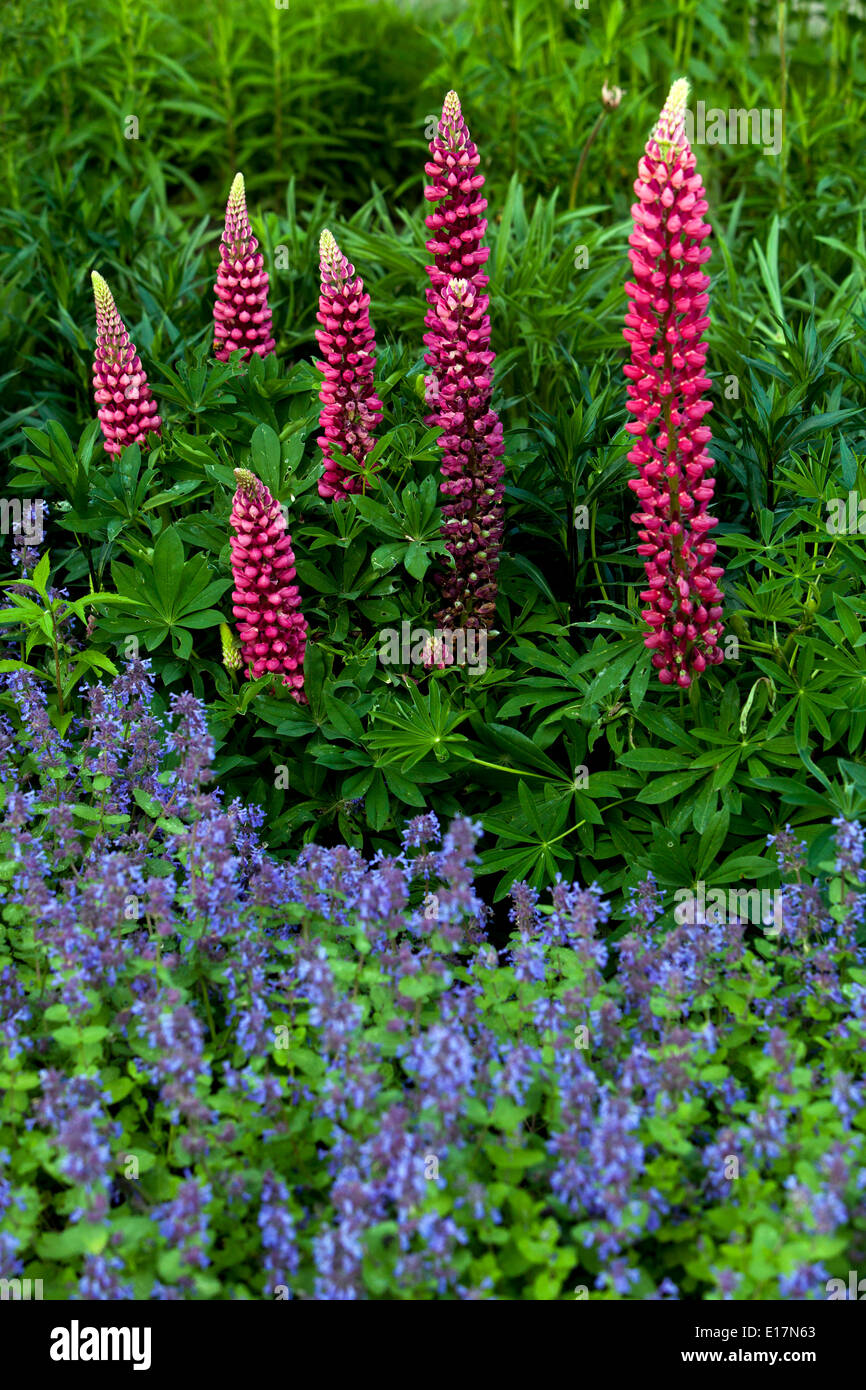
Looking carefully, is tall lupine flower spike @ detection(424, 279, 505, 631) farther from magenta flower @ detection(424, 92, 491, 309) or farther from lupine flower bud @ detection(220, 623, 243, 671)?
lupine flower bud @ detection(220, 623, 243, 671)

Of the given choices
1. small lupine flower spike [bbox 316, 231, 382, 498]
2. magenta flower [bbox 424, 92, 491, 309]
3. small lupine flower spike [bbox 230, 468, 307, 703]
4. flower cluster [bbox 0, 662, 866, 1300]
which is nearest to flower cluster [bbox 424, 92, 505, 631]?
magenta flower [bbox 424, 92, 491, 309]

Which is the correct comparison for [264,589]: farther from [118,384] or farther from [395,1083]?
[395,1083]

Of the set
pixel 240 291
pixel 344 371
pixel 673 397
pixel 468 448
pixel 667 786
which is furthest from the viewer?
pixel 240 291

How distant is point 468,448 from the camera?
3.46 metres

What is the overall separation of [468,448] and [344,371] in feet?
1.26

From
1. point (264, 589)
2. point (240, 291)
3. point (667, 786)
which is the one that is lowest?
point (667, 786)

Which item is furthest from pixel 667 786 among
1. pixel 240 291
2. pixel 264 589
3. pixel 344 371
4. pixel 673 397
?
pixel 240 291

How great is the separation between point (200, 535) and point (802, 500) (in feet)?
5.32

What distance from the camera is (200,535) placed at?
3.75 m

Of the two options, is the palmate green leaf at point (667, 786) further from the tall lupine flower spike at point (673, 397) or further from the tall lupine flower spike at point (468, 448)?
the tall lupine flower spike at point (468, 448)

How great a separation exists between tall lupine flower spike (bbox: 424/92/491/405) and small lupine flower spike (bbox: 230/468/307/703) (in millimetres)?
494

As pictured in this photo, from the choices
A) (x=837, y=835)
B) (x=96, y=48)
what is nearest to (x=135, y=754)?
(x=837, y=835)

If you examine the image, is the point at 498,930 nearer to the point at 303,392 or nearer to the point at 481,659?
the point at 481,659

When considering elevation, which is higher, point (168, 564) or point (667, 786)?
point (168, 564)
